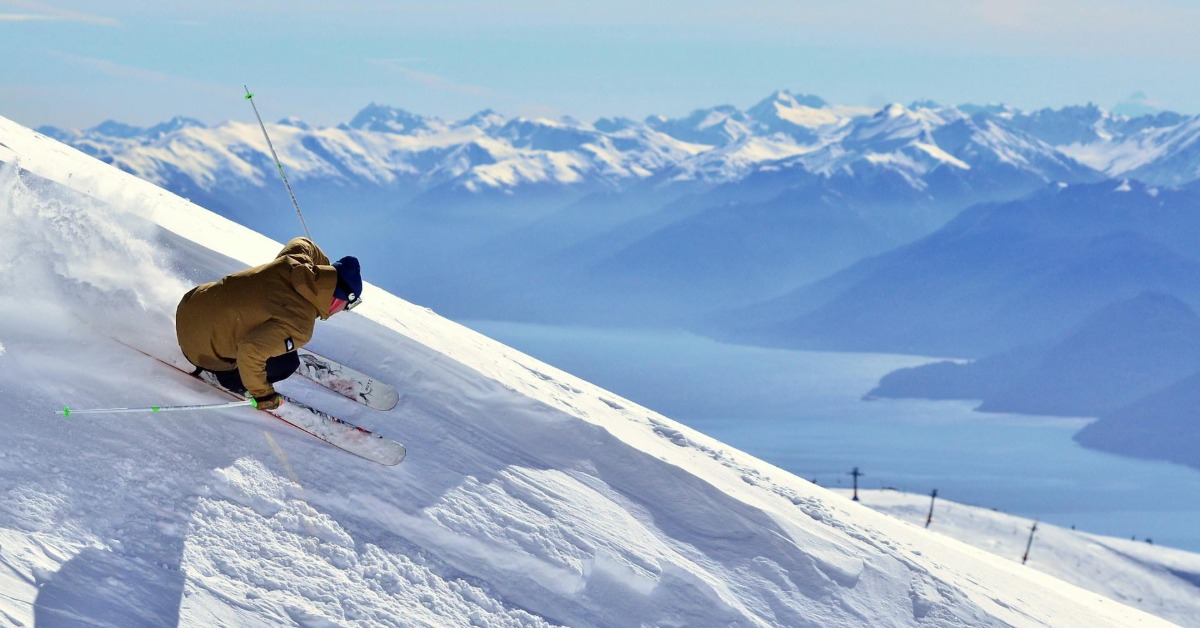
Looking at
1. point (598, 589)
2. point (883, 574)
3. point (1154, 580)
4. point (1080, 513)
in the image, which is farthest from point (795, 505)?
point (1080, 513)

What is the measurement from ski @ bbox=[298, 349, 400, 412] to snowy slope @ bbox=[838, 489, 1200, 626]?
3283 inches

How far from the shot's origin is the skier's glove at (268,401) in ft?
22.3

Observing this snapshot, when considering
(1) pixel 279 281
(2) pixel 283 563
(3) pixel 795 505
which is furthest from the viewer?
(3) pixel 795 505

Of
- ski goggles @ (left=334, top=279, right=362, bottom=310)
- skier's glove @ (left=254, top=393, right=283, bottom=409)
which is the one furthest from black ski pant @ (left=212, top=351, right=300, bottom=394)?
ski goggles @ (left=334, top=279, right=362, bottom=310)

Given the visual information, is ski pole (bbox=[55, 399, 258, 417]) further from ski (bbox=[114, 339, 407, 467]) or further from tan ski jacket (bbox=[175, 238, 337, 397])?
ski (bbox=[114, 339, 407, 467])

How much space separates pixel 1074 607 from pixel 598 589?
19.8 feet

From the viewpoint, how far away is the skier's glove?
6786 millimetres

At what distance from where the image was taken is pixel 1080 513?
181 m

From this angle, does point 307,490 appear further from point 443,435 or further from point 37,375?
point 37,375

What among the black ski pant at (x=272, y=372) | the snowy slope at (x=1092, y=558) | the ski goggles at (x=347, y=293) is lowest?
the black ski pant at (x=272, y=372)

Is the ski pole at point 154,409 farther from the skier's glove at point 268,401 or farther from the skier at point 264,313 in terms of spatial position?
the skier at point 264,313

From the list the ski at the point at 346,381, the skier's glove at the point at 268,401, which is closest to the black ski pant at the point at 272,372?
the skier's glove at the point at 268,401

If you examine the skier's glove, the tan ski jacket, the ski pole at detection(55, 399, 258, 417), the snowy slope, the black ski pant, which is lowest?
the ski pole at detection(55, 399, 258, 417)

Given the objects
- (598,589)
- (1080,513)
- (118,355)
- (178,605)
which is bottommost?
(178,605)
